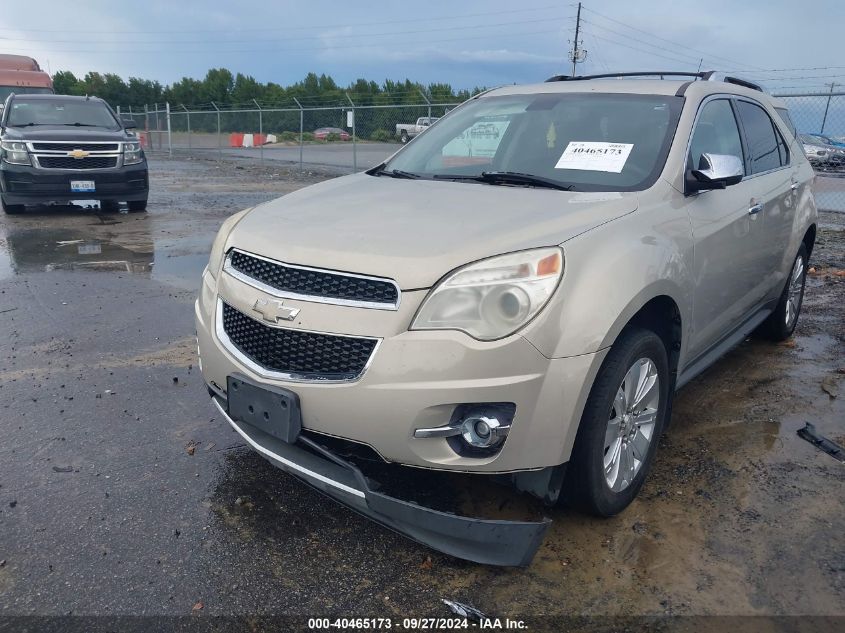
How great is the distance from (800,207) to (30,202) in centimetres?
Answer: 999

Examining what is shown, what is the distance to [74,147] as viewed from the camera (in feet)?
33.6

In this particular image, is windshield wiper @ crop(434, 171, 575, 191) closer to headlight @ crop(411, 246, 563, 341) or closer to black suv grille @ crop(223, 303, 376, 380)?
headlight @ crop(411, 246, 563, 341)

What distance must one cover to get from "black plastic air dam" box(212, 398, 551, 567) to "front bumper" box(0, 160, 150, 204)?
362 inches

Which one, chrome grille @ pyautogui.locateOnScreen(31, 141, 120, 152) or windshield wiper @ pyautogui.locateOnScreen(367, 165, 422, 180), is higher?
windshield wiper @ pyautogui.locateOnScreen(367, 165, 422, 180)

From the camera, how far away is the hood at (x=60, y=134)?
395 inches

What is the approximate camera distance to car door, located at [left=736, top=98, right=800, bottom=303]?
411cm

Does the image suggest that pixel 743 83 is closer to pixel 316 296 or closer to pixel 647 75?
pixel 647 75

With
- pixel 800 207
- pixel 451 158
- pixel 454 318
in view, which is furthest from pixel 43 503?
pixel 800 207

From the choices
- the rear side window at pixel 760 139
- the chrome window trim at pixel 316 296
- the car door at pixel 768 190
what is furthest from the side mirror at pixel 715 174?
the chrome window trim at pixel 316 296

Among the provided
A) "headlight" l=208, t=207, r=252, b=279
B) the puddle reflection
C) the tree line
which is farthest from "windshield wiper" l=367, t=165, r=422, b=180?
the tree line

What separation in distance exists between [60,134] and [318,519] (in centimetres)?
941

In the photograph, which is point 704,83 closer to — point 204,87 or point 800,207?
point 800,207

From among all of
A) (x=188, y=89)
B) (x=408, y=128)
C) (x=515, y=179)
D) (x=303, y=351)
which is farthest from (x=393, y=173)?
(x=188, y=89)

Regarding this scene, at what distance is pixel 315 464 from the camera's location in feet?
8.57
